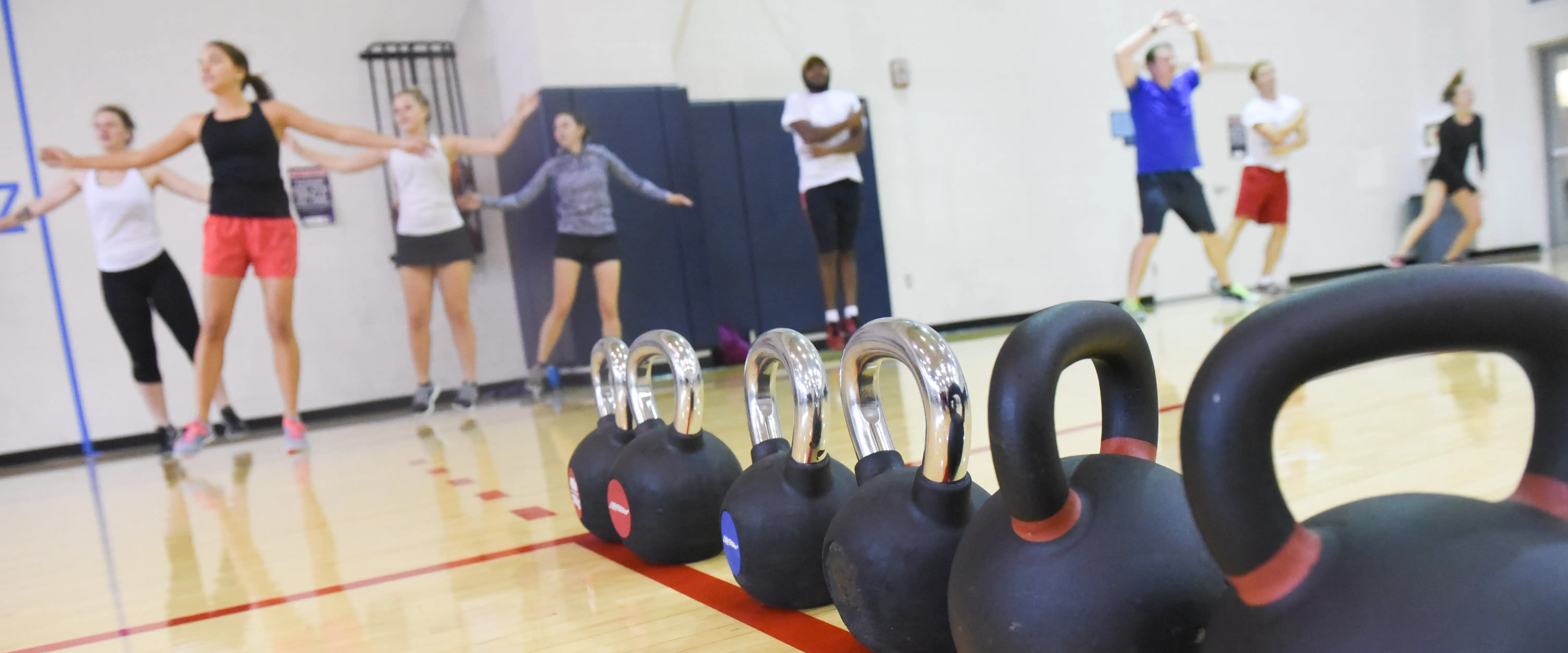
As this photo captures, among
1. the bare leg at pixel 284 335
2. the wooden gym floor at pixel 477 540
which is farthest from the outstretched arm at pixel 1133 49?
the bare leg at pixel 284 335

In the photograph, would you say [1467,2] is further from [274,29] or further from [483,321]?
[274,29]

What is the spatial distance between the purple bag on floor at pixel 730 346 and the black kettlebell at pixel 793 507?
4901 mm

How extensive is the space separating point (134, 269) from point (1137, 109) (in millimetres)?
5354

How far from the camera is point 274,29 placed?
5957 millimetres

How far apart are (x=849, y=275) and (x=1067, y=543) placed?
16.6ft

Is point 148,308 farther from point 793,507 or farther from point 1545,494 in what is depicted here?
point 1545,494

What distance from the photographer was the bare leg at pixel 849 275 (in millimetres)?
5738

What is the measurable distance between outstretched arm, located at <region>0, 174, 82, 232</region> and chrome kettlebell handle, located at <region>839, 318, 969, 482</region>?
218 inches

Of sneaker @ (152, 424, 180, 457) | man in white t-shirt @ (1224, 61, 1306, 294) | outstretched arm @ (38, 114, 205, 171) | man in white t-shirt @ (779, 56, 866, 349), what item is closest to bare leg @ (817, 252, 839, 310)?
man in white t-shirt @ (779, 56, 866, 349)

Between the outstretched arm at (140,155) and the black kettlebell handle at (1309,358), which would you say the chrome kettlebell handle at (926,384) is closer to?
the black kettlebell handle at (1309,358)

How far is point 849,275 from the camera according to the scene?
18.8 ft

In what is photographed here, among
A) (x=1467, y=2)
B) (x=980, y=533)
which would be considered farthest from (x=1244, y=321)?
(x=1467, y=2)

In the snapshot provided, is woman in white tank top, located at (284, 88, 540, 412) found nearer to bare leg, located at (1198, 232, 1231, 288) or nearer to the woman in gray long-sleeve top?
the woman in gray long-sleeve top

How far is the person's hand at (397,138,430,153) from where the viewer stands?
15.0 ft
